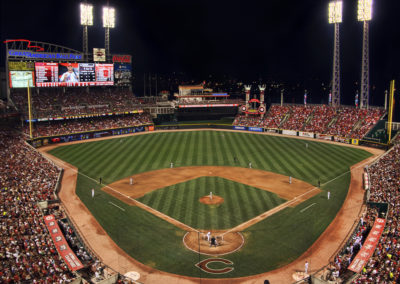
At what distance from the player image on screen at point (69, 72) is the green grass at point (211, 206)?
40.2 meters

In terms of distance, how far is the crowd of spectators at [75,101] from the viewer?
60.1 meters

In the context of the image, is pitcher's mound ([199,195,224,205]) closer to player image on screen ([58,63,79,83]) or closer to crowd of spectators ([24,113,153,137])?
crowd of spectators ([24,113,153,137])

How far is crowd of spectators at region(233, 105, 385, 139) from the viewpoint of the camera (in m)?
56.2

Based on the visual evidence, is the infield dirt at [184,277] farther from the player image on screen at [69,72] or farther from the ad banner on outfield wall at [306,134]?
the player image on screen at [69,72]

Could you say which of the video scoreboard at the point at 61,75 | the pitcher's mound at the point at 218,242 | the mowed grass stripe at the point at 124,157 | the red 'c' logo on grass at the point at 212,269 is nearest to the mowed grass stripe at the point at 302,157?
the pitcher's mound at the point at 218,242

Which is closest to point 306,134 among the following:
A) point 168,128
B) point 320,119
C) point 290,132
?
point 290,132

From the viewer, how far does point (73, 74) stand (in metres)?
65.5

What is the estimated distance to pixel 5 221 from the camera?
23.0 meters

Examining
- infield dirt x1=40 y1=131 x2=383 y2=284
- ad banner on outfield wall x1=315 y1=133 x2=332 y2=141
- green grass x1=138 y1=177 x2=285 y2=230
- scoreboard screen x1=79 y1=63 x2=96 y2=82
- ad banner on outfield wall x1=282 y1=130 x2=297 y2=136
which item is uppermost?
scoreboard screen x1=79 y1=63 x2=96 y2=82

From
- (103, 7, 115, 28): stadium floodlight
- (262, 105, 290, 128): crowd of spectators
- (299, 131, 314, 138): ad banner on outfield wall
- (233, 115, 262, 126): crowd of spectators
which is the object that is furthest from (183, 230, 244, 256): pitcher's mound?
(103, 7, 115, 28): stadium floodlight

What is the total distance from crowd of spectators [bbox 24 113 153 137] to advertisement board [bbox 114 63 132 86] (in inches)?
343

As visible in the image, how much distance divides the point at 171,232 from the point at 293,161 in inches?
963

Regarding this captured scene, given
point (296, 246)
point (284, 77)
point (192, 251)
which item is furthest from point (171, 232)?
point (284, 77)

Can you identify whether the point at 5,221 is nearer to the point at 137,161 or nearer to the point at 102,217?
the point at 102,217
